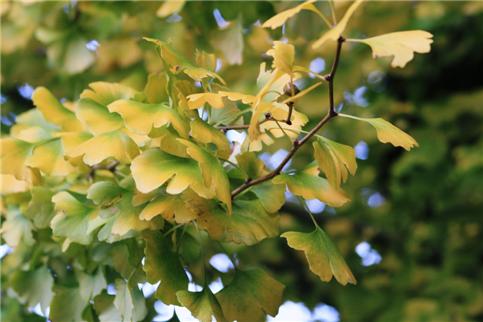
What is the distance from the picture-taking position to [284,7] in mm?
1229

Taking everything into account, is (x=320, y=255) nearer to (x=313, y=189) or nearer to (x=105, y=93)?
(x=313, y=189)

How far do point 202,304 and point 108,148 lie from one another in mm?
182

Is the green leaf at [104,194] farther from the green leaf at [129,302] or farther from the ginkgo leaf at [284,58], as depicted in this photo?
the ginkgo leaf at [284,58]

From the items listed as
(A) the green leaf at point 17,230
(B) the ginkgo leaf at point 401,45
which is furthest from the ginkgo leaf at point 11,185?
(B) the ginkgo leaf at point 401,45

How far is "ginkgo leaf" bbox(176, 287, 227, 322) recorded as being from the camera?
0.71 meters

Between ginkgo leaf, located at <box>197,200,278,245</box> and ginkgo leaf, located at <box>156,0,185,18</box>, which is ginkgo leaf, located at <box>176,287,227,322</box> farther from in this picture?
ginkgo leaf, located at <box>156,0,185,18</box>

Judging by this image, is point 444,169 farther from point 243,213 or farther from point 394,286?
point 243,213

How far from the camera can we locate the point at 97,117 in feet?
2.64

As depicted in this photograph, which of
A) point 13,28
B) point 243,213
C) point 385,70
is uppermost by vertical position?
point 243,213

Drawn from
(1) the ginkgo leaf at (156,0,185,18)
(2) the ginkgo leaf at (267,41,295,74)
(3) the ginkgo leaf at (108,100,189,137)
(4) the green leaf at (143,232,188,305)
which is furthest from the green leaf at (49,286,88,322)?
(1) the ginkgo leaf at (156,0,185,18)

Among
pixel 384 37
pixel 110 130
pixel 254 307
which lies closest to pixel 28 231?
pixel 110 130

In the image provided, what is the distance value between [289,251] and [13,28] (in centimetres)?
104

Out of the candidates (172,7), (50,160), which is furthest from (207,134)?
(172,7)

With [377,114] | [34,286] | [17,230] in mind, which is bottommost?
[377,114]
